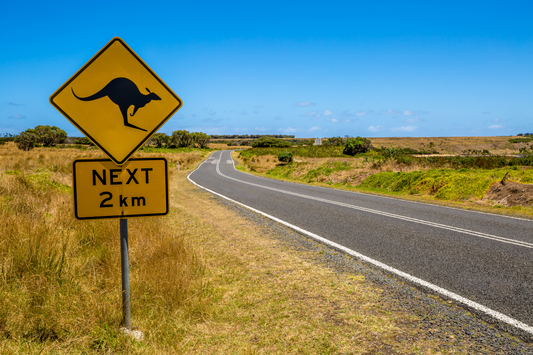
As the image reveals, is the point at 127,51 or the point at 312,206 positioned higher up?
the point at 127,51

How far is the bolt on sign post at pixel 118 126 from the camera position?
261cm

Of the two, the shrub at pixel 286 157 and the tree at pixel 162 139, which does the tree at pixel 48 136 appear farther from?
the shrub at pixel 286 157

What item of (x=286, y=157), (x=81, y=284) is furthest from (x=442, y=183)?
(x=286, y=157)

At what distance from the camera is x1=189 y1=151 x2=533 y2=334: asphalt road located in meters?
4.17

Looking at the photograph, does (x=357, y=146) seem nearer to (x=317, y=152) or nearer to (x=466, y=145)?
(x=317, y=152)

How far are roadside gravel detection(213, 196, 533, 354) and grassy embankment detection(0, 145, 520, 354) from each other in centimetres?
6

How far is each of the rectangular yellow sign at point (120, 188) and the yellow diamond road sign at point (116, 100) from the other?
118mm

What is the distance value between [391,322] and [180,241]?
2966 millimetres

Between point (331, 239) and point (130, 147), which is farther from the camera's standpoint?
point (331, 239)

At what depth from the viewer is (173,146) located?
120000 mm

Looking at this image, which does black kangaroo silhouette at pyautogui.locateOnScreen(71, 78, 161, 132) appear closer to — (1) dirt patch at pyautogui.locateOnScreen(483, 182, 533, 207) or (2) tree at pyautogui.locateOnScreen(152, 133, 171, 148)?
(1) dirt patch at pyautogui.locateOnScreen(483, 182, 533, 207)

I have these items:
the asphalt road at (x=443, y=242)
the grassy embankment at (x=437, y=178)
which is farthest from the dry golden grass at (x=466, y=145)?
the asphalt road at (x=443, y=242)

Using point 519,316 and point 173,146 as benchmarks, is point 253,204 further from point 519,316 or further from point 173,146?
point 173,146

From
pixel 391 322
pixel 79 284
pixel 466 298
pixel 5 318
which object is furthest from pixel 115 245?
pixel 466 298
